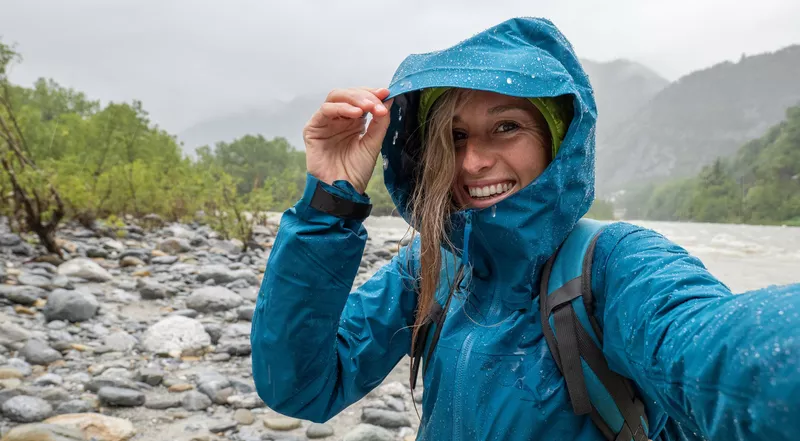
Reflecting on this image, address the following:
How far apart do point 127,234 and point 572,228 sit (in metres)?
11.8

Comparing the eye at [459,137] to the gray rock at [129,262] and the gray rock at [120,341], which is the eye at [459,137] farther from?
the gray rock at [129,262]

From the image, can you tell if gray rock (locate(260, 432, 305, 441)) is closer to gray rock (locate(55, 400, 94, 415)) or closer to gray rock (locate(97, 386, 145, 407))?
gray rock (locate(97, 386, 145, 407))

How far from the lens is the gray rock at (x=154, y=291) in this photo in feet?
19.3

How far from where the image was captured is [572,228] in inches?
50.6

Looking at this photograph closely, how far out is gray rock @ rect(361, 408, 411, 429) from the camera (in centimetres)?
333

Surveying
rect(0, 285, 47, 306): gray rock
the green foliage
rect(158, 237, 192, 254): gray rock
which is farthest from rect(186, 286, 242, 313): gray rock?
the green foliage

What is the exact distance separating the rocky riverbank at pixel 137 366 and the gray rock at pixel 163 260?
1.02 meters

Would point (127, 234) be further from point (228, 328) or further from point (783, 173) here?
point (783, 173)

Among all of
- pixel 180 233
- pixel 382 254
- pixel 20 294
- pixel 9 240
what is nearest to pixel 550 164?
pixel 20 294

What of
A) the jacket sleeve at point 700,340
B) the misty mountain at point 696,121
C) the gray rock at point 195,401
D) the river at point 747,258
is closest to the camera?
the jacket sleeve at point 700,340

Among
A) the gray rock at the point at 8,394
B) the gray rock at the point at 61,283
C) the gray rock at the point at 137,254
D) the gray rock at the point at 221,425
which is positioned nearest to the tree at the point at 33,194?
the gray rock at the point at 137,254

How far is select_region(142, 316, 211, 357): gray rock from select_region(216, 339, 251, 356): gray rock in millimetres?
126

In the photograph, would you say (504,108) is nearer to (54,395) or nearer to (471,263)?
(471,263)

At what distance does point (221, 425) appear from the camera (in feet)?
10.4
